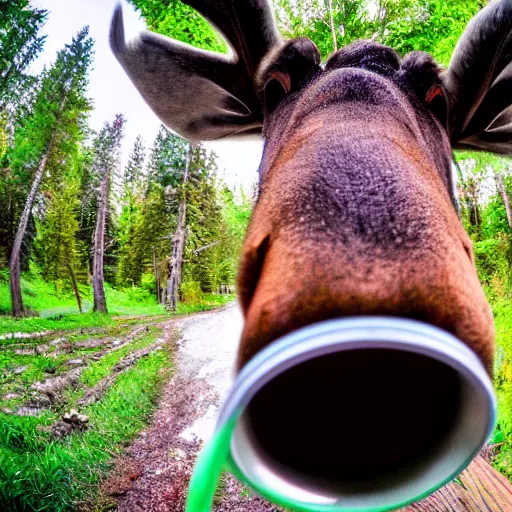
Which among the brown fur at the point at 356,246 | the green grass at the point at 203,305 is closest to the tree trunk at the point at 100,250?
the green grass at the point at 203,305

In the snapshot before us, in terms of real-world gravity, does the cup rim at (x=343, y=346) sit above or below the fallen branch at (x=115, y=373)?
above

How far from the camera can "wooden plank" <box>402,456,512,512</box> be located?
8.02ft

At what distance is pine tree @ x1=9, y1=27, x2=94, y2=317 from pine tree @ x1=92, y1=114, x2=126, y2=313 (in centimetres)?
38

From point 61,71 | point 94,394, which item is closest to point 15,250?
point 94,394

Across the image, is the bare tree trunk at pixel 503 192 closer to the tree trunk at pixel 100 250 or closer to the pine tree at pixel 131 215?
the pine tree at pixel 131 215

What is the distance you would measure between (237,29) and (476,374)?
2.15m

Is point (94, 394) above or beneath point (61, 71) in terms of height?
beneath

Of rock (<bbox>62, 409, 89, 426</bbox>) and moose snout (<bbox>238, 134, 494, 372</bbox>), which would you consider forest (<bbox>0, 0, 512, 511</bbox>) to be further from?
moose snout (<bbox>238, 134, 494, 372</bbox>)

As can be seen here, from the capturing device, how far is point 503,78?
7.40 feet

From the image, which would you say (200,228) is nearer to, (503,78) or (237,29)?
(237,29)

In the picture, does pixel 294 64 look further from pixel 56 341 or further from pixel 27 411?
pixel 56 341

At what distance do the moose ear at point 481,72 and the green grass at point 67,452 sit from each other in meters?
4.19

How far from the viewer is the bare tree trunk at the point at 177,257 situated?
609 centimetres

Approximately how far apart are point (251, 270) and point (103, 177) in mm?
5939
